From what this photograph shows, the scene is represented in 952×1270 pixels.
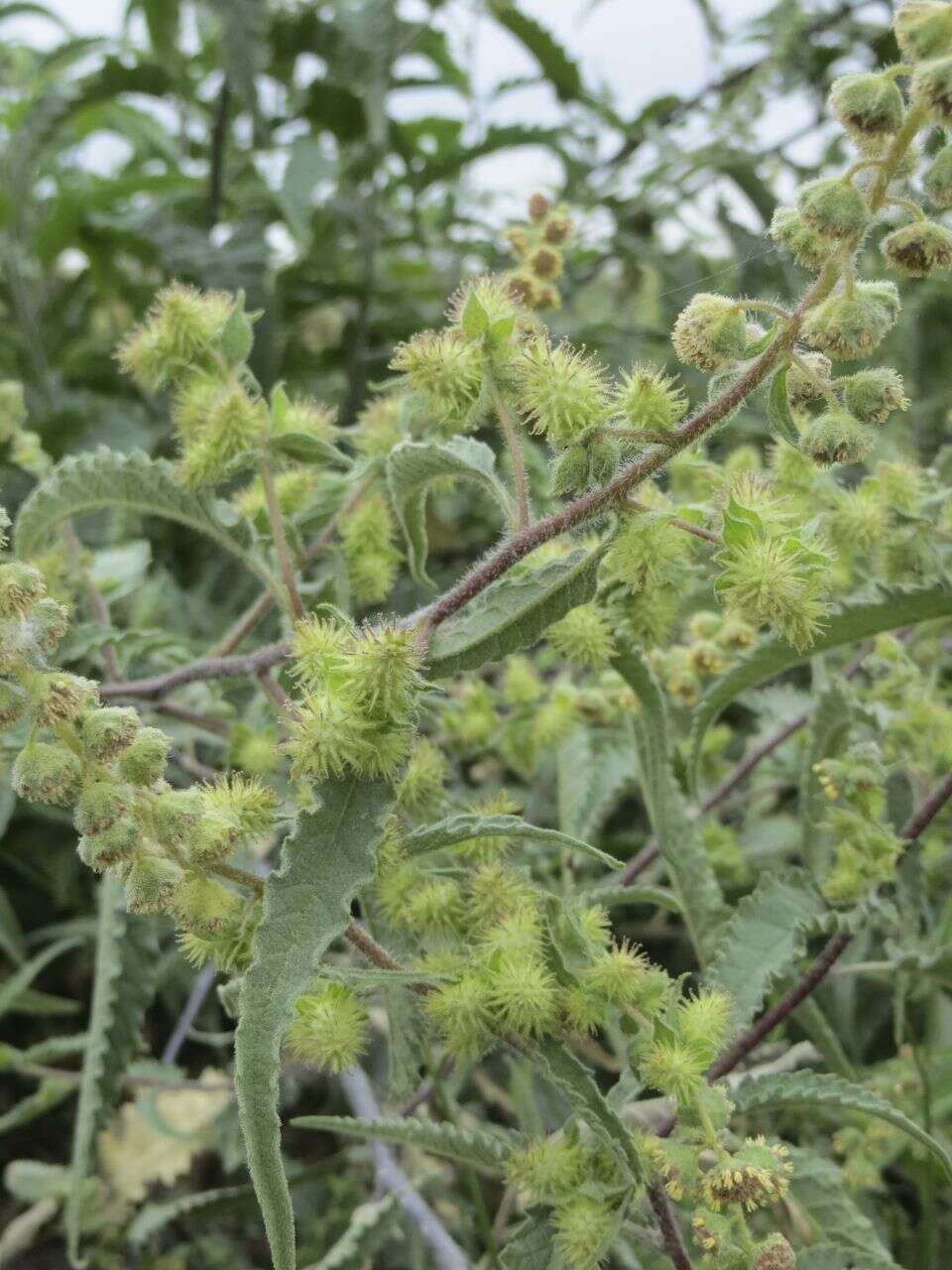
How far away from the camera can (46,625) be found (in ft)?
2.22

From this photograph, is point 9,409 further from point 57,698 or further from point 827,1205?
point 827,1205

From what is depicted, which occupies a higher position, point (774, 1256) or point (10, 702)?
point (10, 702)

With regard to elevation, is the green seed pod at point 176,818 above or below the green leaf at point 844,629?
above

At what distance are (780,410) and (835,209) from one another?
117mm

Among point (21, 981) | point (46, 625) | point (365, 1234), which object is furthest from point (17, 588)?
point (21, 981)

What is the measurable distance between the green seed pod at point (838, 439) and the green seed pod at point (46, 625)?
426 millimetres

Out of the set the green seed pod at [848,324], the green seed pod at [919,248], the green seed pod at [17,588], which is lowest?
the green seed pod at [17,588]

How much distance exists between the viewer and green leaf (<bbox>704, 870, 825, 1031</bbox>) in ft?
2.95

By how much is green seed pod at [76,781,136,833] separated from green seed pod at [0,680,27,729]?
53 millimetres

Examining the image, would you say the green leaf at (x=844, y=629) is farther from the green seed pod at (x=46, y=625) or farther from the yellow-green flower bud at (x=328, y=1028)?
the green seed pod at (x=46, y=625)

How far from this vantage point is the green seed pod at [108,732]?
65 centimetres

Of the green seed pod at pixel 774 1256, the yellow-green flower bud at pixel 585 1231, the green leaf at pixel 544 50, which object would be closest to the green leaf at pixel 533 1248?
the yellow-green flower bud at pixel 585 1231

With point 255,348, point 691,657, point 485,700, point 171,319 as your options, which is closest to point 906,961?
point 691,657

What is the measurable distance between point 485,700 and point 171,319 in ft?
1.57
